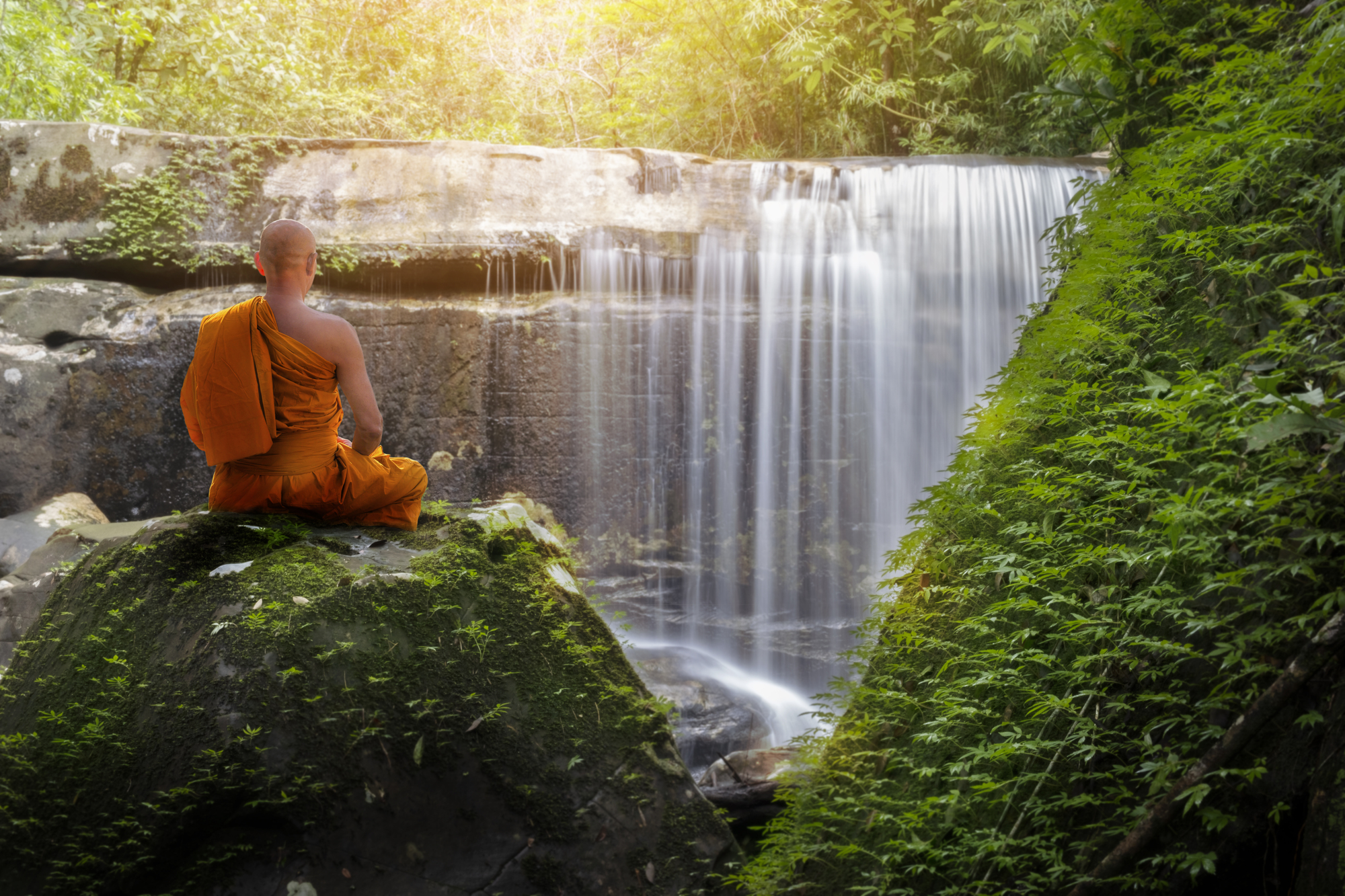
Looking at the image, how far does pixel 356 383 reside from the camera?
3.83 m

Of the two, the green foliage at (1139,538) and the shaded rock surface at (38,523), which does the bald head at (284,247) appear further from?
the shaded rock surface at (38,523)

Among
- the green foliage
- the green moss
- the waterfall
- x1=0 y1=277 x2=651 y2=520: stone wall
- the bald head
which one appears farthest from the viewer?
the waterfall

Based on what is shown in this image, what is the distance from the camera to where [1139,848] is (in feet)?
6.94

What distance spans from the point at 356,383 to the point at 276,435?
397 millimetres

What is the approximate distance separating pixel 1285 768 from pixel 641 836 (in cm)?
205

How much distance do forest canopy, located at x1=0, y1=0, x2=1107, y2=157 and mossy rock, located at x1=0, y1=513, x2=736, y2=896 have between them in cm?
833

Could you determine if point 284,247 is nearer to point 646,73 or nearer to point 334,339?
point 334,339

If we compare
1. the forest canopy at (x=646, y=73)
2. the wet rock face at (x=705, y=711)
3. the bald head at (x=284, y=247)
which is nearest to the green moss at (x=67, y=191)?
the forest canopy at (x=646, y=73)

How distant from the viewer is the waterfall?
28.1 feet

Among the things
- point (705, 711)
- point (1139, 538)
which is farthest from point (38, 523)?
point (1139, 538)

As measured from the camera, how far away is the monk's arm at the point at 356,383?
3.80 m

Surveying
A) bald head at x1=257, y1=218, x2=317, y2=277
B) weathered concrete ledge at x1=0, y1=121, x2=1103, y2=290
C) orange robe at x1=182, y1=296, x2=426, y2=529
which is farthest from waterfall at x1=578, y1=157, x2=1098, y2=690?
bald head at x1=257, y1=218, x2=317, y2=277

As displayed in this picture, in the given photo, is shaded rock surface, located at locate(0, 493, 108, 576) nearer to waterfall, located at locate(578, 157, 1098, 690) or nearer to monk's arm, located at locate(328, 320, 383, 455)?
waterfall, located at locate(578, 157, 1098, 690)

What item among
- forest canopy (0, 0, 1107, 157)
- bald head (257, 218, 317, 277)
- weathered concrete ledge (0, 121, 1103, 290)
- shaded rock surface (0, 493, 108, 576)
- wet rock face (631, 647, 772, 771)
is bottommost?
wet rock face (631, 647, 772, 771)
